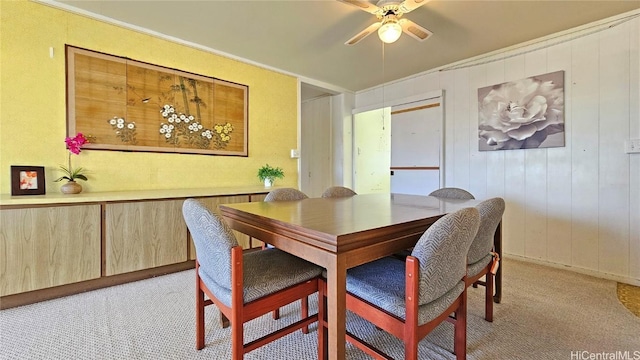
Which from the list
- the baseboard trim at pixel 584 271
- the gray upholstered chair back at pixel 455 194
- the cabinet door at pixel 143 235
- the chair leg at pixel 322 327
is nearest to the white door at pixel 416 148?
the baseboard trim at pixel 584 271

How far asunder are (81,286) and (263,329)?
1641 millimetres

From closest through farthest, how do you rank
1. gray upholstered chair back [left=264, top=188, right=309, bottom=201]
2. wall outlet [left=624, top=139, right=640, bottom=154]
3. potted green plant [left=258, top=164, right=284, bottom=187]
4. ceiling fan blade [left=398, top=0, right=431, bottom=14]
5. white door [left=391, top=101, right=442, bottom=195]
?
ceiling fan blade [left=398, top=0, right=431, bottom=14]
gray upholstered chair back [left=264, top=188, right=309, bottom=201]
wall outlet [left=624, top=139, right=640, bottom=154]
potted green plant [left=258, top=164, right=284, bottom=187]
white door [left=391, top=101, right=442, bottom=195]

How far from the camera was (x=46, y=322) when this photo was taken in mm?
1771

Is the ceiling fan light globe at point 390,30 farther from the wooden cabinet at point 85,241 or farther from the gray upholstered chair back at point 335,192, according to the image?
the wooden cabinet at point 85,241

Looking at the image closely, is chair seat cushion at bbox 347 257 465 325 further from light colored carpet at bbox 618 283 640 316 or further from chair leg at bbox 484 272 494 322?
light colored carpet at bbox 618 283 640 316

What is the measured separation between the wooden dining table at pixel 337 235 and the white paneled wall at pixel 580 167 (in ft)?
7.07

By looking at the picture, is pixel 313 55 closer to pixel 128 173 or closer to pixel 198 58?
pixel 198 58

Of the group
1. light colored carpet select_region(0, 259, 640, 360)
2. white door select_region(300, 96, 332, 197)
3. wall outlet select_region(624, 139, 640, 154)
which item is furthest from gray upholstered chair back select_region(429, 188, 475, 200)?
white door select_region(300, 96, 332, 197)

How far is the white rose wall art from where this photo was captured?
279cm

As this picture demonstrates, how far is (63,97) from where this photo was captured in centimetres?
233

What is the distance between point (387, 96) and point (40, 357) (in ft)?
14.8

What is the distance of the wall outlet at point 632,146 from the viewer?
2.37 metres

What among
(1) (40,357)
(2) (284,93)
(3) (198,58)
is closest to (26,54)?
(3) (198,58)

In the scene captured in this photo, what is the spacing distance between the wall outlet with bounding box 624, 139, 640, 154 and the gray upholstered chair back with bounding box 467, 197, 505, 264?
1.95 metres
